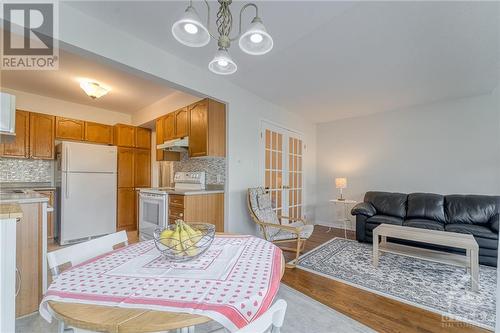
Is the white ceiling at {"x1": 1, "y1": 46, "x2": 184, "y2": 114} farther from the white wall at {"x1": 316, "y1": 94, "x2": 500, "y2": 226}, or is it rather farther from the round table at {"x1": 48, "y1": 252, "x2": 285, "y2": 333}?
the white wall at {"x1": 316, "y1": 94, "x2": 500, "y2": 226}

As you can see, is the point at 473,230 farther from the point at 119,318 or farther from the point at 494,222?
the point at 119,318

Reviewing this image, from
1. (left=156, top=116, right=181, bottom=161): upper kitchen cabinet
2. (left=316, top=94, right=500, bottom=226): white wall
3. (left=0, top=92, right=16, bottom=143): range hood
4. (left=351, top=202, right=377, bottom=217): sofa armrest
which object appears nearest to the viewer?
(left=0, top=92, right=16, bottom=143): range hood

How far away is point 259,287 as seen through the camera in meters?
0.80

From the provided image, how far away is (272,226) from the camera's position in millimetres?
2799

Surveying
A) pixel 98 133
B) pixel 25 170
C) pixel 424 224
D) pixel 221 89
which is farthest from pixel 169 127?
pixel 424 224

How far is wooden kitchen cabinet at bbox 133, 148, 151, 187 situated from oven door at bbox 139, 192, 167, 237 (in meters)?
1.26

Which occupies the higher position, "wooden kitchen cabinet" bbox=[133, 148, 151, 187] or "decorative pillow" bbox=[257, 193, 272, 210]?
"wooden kitchen cabinet" bbox=[133, 148, 151, 187]

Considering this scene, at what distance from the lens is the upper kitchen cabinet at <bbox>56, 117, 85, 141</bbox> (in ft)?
12.5

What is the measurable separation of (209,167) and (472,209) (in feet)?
13.1

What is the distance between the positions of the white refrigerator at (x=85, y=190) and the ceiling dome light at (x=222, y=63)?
3415 millimetres

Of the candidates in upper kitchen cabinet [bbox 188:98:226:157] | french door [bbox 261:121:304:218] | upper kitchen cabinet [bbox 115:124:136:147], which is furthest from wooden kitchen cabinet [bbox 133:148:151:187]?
french door [bbox 261:121:304:218]

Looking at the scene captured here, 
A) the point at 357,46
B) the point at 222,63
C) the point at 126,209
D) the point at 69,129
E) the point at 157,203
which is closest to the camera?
the point at 222,63

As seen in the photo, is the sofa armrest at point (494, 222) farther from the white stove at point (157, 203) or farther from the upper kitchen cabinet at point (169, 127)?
the upper kitchen cabinet at point (169, 127)

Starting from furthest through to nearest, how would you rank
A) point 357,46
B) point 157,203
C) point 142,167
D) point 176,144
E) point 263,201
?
point 142,167, point 176,144, point 263,201, point 157,203, point 357,46
